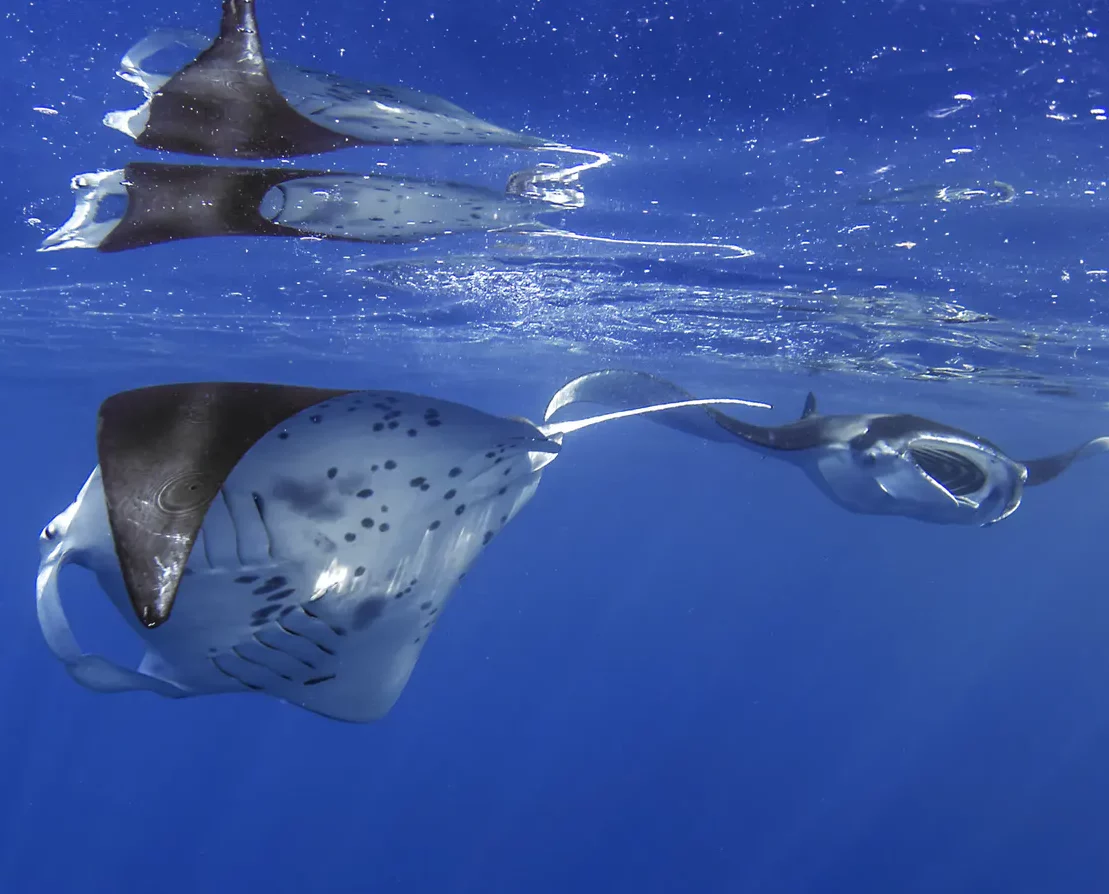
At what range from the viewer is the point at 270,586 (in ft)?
12.1

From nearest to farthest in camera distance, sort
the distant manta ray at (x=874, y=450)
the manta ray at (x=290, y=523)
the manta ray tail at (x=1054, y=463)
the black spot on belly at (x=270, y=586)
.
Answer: the manta ray at (x=290, y=523), the black spot on belly at (x=270, y=586), the distant manta ray at (x=874, y=450), the manta ray tail at (x=1054, y=463)

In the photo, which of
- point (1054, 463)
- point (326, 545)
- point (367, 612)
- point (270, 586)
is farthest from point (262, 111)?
point (1054, 463)

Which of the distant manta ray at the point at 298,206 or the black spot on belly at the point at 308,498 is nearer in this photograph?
the black spot on belly at the point at 308,498

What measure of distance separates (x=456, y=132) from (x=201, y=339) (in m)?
15.1

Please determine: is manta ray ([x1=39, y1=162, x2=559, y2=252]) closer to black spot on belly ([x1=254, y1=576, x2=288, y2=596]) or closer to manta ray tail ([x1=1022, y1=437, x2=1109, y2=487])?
black spot on belly ([x1=254, y1=576, x2=288, y2=596])

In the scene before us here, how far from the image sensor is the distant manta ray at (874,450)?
6.90m

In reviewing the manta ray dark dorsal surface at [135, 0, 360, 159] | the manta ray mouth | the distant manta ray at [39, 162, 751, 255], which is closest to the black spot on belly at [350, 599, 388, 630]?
the manta ray dark dorsal surface at [135, 0, 360, 159]

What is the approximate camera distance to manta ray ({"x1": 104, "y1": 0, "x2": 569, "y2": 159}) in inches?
187

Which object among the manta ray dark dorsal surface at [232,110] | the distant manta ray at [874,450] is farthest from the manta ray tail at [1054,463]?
the manta ray dark dorsal surface at [232,110]

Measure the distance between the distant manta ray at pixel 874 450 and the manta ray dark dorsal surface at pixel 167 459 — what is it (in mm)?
3405

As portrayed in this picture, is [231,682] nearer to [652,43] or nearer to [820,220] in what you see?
[652,43]

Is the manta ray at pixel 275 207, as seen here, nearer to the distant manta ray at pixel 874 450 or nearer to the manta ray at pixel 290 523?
the distant manta ray at pixel 874 450

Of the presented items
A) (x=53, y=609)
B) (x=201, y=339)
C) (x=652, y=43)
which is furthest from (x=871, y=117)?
(x=201, y=339)

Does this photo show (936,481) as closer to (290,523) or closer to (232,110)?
(290,523)
